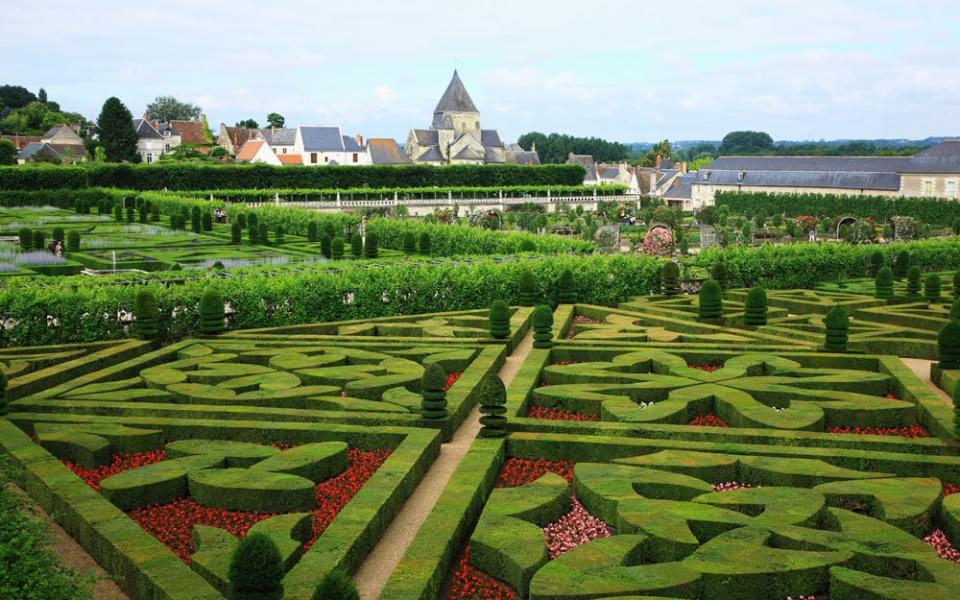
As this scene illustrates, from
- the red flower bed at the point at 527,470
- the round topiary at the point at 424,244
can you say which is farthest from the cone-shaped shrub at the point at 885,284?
the round topiary at the point at 424,244

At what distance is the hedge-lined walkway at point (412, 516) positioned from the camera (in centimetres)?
969

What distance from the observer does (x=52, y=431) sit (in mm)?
13750

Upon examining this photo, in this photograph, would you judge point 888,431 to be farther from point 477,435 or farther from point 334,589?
point 334,589

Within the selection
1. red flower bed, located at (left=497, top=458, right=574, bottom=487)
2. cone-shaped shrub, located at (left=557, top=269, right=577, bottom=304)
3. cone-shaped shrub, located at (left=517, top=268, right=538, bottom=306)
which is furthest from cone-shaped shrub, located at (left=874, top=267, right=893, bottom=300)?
red flower bed, located at (left=497, top=458, right=574, bottom=487)

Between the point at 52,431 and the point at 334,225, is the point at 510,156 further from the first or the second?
the point at 52,431

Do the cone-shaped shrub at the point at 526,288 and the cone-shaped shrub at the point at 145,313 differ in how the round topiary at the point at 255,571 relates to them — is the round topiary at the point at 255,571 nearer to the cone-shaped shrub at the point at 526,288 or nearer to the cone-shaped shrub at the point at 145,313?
the cone-shaped shrub at the point at 145,313

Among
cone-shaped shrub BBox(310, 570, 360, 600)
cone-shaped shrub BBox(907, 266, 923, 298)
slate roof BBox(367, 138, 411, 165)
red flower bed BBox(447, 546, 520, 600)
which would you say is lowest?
red flower bed BBox(447, 546, 520, 600)

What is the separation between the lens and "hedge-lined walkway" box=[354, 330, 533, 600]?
31.8ft

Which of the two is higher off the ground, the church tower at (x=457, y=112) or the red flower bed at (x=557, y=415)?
the church tower at (x=457, y=112)

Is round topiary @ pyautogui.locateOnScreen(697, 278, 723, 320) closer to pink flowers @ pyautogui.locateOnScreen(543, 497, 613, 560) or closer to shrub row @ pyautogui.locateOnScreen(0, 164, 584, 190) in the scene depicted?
pink flowers @ pyautogui.locateOnScreen(543, 497, 613, 560)

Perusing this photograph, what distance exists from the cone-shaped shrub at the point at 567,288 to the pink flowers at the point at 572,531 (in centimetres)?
1320

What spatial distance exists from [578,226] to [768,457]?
41.3 meters

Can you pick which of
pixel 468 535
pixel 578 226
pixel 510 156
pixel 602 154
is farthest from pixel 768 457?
pixel 602 154

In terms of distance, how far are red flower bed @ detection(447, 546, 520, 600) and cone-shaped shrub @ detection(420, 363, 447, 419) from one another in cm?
404
